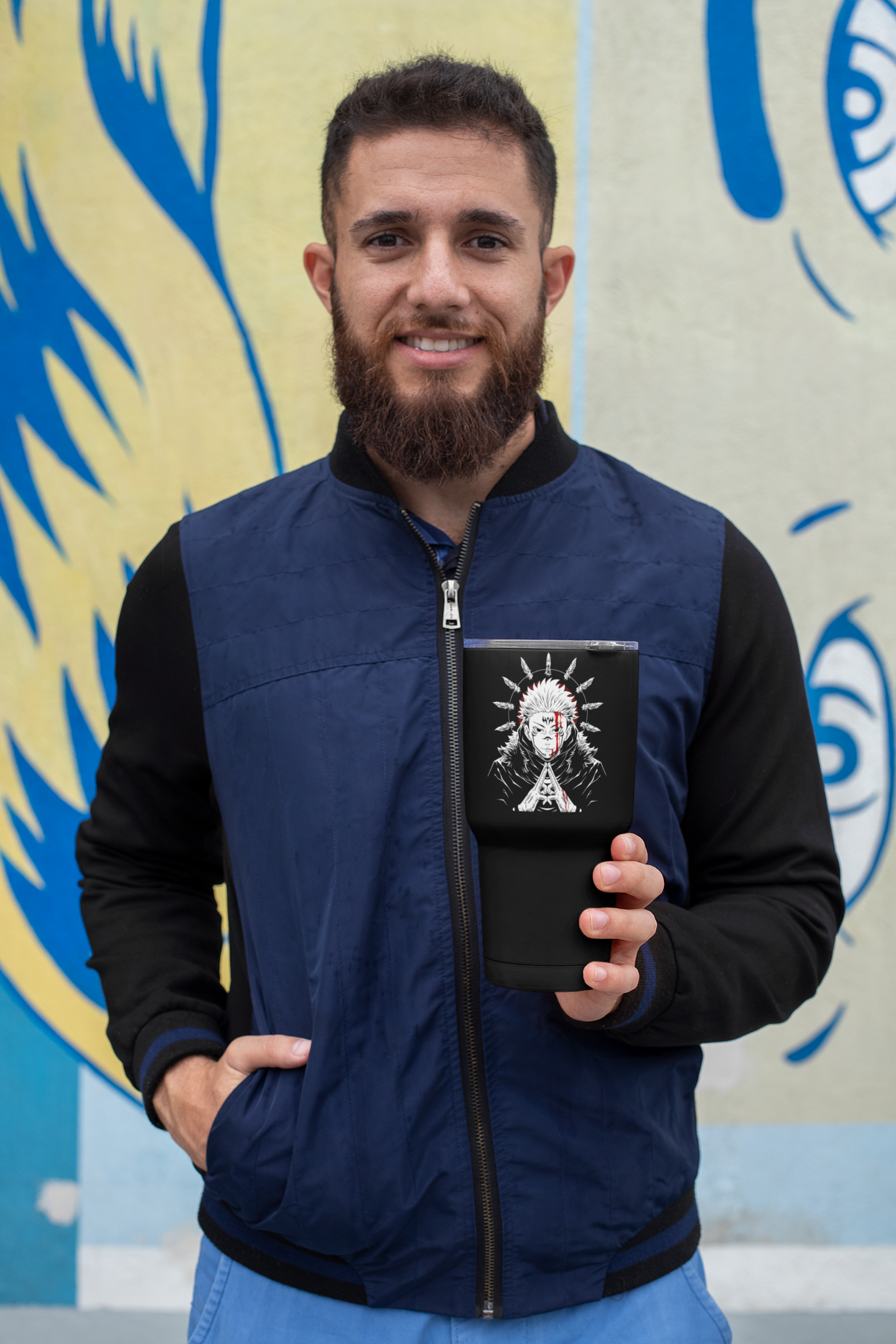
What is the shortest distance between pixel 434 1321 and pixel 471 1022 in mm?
318

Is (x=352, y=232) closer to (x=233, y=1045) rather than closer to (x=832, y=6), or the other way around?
(x=233, y=1045)

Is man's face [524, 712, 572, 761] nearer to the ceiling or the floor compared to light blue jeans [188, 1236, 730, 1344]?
nearer to the ceiling

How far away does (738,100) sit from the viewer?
242cm

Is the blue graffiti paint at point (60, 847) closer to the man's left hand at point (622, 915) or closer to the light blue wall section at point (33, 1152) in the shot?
the light blue wall section at point (33, 1152)

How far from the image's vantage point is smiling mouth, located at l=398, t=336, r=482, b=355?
1306 mm

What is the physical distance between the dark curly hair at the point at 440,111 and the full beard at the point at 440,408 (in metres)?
0.18

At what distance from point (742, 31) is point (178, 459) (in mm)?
1499

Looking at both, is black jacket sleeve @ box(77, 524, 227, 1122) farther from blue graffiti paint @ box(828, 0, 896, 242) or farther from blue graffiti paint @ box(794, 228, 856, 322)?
blue graffiti paint @ box(828, 0, 896, 242)

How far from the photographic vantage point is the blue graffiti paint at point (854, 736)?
2527 mm

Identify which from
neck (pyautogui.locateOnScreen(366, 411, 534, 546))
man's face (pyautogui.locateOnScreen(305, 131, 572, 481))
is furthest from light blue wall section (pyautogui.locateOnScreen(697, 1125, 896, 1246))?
man's face (pyautogui.locateOnScreen(305, 131, 572, 481))

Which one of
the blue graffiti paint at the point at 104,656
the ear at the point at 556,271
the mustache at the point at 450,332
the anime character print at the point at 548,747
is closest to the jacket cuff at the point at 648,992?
the anime character print at the point at 548,747

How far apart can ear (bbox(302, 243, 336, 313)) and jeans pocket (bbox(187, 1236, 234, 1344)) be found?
3.65 feet

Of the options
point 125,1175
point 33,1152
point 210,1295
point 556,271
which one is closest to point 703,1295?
point 210,1295

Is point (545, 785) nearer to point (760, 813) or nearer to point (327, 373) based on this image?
point (760, 813)
